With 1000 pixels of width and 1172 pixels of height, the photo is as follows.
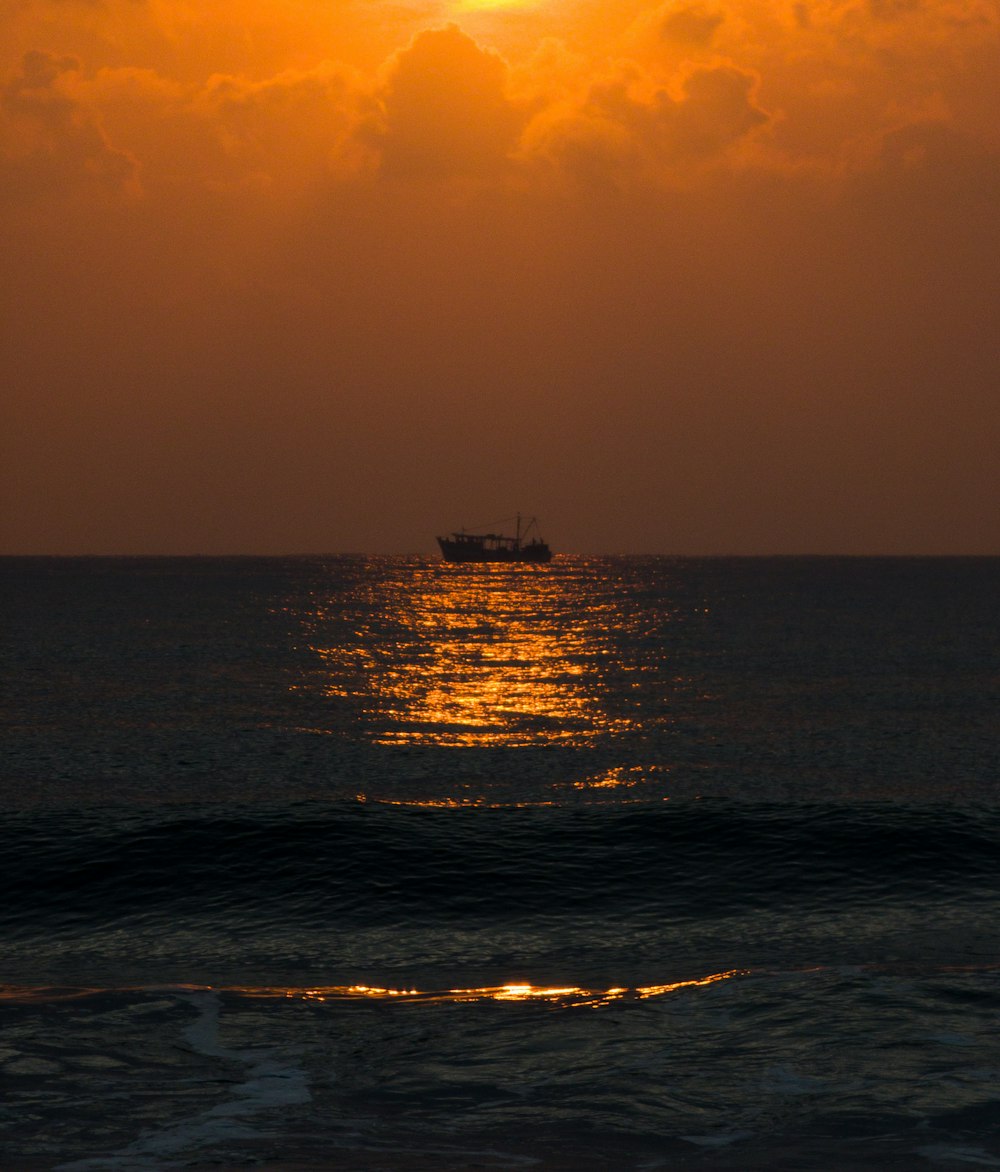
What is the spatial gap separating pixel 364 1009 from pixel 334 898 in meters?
10.1

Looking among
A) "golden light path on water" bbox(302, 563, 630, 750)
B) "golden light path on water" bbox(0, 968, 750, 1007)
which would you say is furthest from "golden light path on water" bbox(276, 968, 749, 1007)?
"golden light path on water" bbox(302, 563, 630, 750)

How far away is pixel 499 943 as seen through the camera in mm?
28141

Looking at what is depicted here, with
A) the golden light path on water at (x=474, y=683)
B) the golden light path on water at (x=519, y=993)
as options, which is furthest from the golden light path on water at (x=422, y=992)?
the golden light path on water at (x=474, y=683)

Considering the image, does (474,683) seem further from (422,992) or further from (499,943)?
(422,992)

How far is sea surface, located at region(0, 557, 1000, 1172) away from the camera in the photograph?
17188mm

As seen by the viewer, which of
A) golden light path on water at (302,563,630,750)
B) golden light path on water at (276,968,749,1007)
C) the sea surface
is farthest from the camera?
golden light path on water at (302,563,630,750)

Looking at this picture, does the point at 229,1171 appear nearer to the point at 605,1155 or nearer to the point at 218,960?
the point at 605,1155

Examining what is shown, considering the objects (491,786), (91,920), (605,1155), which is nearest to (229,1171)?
(605,1155)

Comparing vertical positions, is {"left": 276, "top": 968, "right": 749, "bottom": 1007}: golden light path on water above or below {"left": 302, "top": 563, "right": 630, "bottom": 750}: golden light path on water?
above

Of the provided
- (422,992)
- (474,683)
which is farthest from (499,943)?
(474,683)

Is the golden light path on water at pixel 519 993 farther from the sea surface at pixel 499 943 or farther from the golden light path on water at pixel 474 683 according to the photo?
the golden light path on water at pixel 474 683

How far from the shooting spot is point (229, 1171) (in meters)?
→ 15.4

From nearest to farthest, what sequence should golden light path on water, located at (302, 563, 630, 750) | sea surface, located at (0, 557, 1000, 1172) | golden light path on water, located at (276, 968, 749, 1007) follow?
1. sea surface, located at (0, 557, 1000, 1172)
2. golden light path on water, located at (276, 968, 749, 1007)
3. golden light path on water, located at (302, 563, 630, 750)

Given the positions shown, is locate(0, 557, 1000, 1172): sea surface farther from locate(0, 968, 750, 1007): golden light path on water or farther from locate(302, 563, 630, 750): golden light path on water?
locate(302, 563, 630, 750): golden light path on water
